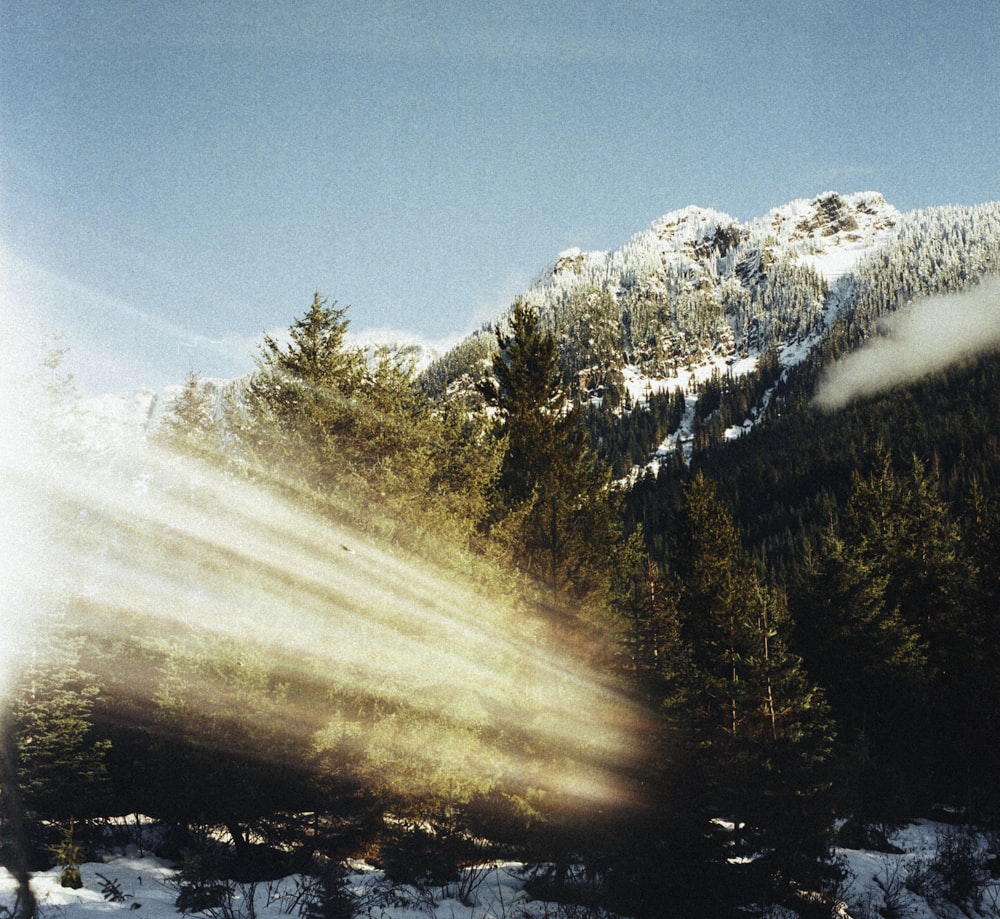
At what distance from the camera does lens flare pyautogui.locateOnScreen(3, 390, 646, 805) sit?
11906 mm

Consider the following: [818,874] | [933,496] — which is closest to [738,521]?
[933,496]

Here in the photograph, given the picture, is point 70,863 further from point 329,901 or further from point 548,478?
point 548,478

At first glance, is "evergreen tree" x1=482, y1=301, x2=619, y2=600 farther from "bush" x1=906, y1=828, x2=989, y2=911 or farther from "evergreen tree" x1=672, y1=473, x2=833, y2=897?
"bush" x1=906, y1=828, x2=989, y2=911

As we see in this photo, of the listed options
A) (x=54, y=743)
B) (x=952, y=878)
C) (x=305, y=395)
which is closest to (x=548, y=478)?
(x=305, y=395)

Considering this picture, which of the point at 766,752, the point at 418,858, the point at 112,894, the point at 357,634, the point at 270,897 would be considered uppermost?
the point at 357,634

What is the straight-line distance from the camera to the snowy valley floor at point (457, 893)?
363 inches

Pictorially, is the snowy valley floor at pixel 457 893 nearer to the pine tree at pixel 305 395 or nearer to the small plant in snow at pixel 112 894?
the small plant in snow at pixel 112 894

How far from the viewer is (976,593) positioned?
24656 mm

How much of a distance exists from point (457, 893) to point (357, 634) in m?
5.28

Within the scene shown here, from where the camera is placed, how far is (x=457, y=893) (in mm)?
11047

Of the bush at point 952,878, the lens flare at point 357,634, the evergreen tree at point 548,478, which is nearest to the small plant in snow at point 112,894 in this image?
the lens flare at point 357,634

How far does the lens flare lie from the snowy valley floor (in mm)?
1962

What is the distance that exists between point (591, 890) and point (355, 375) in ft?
42.4

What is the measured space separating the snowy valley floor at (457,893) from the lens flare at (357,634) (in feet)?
6.44
